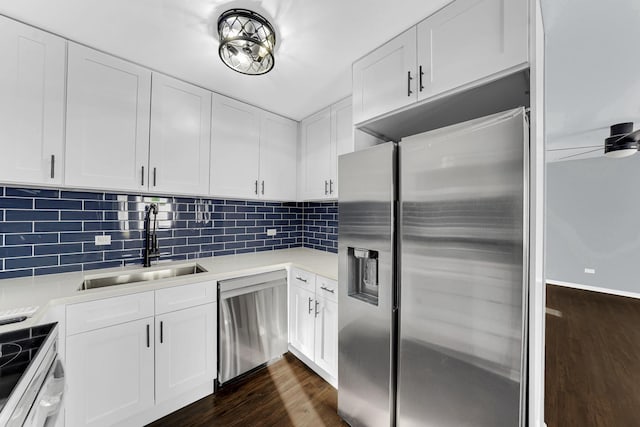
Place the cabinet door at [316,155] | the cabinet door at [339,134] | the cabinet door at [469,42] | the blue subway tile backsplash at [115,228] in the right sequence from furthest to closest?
the cabinet door at [316,155] → the cabinet door at [339,134] → the blue subway tile backsplash at [115,228] → the cabinet door at [469,42]

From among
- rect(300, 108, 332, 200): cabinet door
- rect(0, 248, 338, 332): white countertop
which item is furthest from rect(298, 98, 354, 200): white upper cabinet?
rect(0, 248, 338, 332): white countertop

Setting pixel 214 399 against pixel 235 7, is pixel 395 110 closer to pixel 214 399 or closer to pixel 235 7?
pixel 235 7

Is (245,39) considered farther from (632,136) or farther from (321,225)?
(632,136)

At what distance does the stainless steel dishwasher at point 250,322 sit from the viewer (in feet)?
5.89

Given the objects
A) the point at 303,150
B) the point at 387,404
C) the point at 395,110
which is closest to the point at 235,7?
the point at 395,110

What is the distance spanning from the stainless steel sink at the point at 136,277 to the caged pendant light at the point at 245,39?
156 cm

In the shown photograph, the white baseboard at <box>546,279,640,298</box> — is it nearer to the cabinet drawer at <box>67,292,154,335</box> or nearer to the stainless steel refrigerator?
the stainless steel refrigerator

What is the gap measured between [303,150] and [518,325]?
225 cm

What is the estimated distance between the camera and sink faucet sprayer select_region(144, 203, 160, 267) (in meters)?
1.94

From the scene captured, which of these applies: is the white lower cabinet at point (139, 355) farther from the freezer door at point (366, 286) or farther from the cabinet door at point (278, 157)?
the cabinet door at point (278, 157)

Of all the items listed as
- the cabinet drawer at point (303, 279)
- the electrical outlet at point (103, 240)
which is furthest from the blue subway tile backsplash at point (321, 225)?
the electrical outlet at point (103, 240)

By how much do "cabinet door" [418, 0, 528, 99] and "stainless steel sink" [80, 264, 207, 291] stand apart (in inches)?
83.1

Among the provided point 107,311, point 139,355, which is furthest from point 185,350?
point 107,311

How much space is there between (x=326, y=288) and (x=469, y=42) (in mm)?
1701
